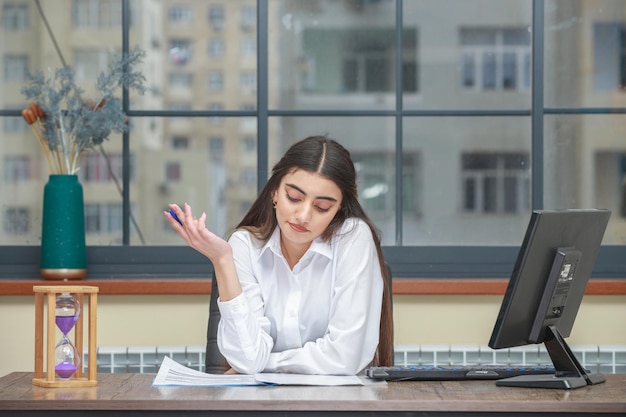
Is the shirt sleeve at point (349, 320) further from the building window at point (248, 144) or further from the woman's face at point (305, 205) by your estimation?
the building window at point (248, 144)

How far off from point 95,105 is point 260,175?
61 centimetres

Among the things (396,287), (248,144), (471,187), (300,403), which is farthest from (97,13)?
(300,403)

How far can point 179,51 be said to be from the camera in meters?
4.29

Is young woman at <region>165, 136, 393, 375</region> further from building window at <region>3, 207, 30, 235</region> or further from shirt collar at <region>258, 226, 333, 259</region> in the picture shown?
building window at <region>3, 207, 30, 235</region>

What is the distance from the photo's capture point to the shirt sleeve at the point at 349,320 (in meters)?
2.36

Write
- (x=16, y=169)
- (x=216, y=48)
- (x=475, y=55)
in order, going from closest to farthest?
(x=16, y=169), (x=216, y=48), (x=475, y=55)

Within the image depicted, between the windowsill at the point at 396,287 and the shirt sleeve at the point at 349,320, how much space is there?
0.85 metres

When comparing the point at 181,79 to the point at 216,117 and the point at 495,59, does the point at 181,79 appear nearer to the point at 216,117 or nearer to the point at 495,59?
the point at 216,117

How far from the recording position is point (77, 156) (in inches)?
136

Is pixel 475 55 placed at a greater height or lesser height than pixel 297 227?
greater

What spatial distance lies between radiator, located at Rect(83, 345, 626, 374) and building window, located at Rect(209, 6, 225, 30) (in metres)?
1.43

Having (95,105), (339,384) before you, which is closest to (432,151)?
(95,105)

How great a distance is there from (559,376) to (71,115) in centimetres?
194

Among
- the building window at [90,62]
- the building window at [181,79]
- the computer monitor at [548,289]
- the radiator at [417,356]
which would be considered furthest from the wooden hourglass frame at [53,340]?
the building window at [181,79]
